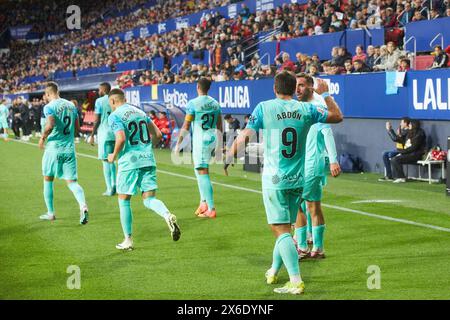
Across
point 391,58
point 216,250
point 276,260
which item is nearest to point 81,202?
point 216,250

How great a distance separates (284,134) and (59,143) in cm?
616

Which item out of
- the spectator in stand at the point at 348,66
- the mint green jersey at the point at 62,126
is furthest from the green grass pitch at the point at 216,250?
the spectator in stand at the point at 348,66

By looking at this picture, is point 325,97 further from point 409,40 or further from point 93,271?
point 409,40

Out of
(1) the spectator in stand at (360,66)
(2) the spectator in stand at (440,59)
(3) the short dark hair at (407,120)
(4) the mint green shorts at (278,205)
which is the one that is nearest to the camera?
(4) the mint green shorts at (278,205)

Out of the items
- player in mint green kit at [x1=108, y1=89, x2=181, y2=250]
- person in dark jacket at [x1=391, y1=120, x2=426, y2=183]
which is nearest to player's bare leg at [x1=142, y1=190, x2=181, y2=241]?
player in mint green kit at [x1=108, y1=89, x2=181, y2=250]

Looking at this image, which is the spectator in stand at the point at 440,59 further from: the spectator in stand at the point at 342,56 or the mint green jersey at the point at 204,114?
the mint green jersey at the point at 204,114

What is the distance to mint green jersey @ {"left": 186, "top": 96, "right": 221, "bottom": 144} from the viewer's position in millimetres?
13398

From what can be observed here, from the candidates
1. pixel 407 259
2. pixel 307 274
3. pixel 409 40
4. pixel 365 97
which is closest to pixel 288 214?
pixel 307 274

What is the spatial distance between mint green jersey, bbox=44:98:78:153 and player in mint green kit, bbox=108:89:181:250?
259 centimetres

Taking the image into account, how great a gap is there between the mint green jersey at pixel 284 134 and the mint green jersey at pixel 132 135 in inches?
115

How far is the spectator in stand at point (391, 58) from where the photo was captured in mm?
20344

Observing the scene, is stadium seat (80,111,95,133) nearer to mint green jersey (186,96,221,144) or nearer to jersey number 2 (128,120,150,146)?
mint green jersey (186,96,221,144)

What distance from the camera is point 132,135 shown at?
1052 cm
